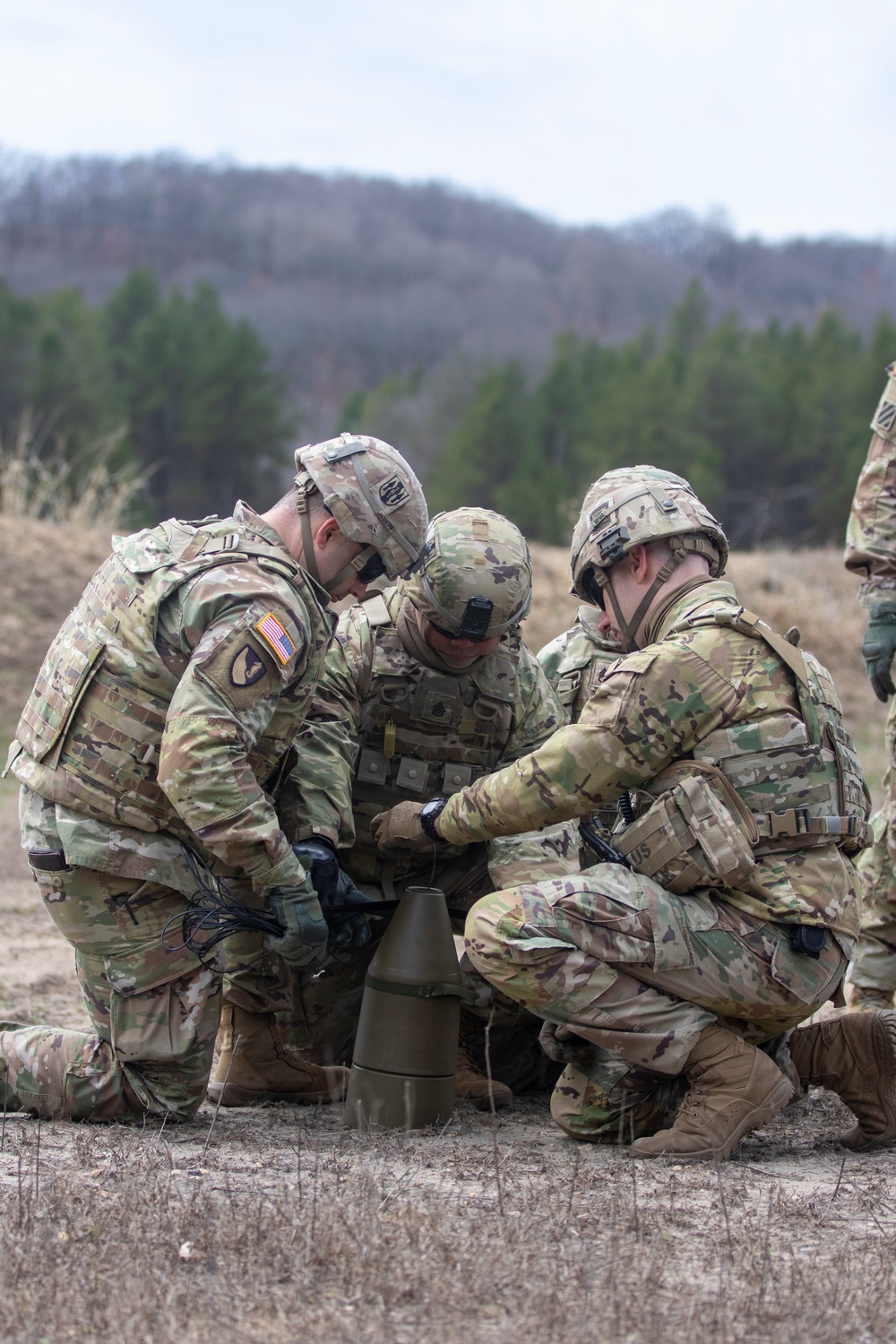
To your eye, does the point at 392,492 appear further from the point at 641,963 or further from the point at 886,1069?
the point at 886,1069

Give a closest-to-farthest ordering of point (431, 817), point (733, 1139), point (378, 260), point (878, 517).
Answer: point (733, 1139), point (431, 817), point (878, 517), point (378, 260)

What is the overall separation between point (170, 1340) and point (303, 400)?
82542 mm

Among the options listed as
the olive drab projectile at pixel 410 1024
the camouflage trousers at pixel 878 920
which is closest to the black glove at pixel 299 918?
the olive drab projectile at pixel 410 1024

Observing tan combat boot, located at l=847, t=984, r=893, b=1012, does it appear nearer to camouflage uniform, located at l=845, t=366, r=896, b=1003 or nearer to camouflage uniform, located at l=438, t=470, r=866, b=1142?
camouflage uniform, located at l=845, t=366, r=896, b=1003

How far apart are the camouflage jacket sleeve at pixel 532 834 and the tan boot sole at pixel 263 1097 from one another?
3.20 feet

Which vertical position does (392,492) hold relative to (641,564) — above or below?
above

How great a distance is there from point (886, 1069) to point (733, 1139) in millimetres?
529

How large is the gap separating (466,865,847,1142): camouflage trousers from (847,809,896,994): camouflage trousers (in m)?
1.59

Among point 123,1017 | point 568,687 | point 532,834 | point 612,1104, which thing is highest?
point 568,687

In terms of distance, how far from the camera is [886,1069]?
4176 mm

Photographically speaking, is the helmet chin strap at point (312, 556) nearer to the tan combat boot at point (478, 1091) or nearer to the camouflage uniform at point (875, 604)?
the tan combat boot at point (478, 1091)

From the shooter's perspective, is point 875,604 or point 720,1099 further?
point 875,604

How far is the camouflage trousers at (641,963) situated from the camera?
4.03 metres

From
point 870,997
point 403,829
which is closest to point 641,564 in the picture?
point 403,829
